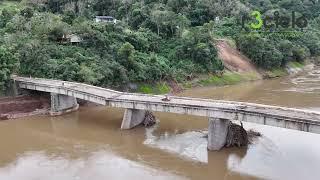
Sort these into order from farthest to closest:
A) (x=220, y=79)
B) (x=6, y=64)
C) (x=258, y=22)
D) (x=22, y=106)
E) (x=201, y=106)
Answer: (x=258, y=22) < (x=220, y=79) < (x=6, y=64) < (x=22, y=106) < (x=201, y=106)

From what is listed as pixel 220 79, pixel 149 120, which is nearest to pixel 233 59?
pixel 220 79

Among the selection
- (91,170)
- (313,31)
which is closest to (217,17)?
(313,31)

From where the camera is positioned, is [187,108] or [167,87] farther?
[167,87]

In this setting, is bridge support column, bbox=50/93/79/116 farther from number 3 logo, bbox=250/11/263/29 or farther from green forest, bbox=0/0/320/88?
number 3 logo, bbox=250/11/263/29

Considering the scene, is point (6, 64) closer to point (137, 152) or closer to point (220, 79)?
point (137, 152)

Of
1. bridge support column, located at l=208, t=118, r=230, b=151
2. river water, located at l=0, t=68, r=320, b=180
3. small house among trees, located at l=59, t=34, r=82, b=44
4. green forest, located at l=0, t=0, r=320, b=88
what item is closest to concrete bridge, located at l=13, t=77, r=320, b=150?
bridge support column, located at l=208, t=118, r=230, b=151

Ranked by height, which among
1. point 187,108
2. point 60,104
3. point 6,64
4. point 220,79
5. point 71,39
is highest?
point 71,39

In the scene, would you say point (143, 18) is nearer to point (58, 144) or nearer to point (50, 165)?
point (58, 144)

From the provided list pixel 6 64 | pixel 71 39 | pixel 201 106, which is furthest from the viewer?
pixel 71 39

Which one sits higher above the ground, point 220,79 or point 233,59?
point 233,59
